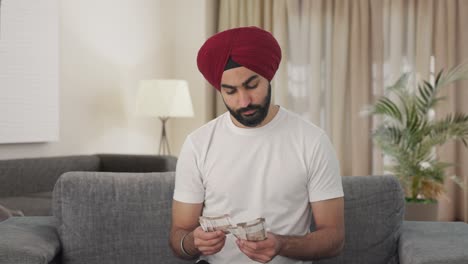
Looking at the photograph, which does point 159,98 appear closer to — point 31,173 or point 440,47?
point 31,173

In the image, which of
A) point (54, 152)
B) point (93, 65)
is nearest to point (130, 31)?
point (93, 65)

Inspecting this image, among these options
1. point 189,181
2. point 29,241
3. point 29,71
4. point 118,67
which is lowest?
point 29,241

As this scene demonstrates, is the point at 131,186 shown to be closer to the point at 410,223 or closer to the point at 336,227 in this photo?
the point at 336,227

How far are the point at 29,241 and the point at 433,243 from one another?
1230 mm

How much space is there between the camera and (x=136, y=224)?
2.39 metres

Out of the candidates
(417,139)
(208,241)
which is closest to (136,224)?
(208,241)

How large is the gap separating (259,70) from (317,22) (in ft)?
16.7

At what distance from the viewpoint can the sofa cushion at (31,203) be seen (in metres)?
4.08

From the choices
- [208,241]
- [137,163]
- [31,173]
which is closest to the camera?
[208,241]

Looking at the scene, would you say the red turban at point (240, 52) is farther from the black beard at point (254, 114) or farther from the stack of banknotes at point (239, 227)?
the stack of banknotes at point (239, 227)

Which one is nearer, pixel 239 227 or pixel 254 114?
pixel 239 227

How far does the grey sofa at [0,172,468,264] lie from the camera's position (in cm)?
237

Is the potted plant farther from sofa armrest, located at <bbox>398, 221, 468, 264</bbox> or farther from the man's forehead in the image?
the man's forehead

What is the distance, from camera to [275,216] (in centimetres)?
208
